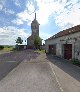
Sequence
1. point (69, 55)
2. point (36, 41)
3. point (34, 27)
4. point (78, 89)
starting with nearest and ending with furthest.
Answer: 1. point (78, 89)
2. point (69, 55)
3. point (36, 41)
4. point (34, 27)

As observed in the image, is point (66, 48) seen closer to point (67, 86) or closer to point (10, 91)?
point (67, 86)

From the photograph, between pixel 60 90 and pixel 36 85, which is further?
pixel 36 85

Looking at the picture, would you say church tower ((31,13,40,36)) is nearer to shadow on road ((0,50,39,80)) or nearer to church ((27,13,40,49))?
church ((27,13,40,49))

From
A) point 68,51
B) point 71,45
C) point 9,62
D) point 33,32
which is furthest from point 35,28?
point 9,62

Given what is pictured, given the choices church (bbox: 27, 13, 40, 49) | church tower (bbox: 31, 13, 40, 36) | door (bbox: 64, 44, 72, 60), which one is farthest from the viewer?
church tower (bbox: 31, 13, 40, 36)

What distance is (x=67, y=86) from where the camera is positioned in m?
9.47

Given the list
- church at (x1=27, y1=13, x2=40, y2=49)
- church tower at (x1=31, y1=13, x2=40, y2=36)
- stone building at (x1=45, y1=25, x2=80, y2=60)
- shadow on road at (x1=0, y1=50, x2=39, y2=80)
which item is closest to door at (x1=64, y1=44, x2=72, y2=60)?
stone building at (x1=45, y1=25, x2=80, y2=60)

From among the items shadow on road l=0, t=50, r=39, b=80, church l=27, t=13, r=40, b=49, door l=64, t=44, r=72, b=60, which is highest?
church l=27, t=13, r=40, b=49

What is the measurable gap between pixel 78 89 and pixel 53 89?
137 centimetres

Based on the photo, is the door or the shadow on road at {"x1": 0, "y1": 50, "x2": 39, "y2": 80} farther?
the door

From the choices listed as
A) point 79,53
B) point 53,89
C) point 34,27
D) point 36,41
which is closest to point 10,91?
point 53,89

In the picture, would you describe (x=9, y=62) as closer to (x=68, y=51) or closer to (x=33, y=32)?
(x=68, y=51)

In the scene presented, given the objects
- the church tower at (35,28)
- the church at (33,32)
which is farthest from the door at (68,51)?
the church tower at (35,28)

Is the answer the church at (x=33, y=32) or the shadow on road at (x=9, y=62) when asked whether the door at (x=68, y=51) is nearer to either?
the shadow on road at (x=9, y=62)
